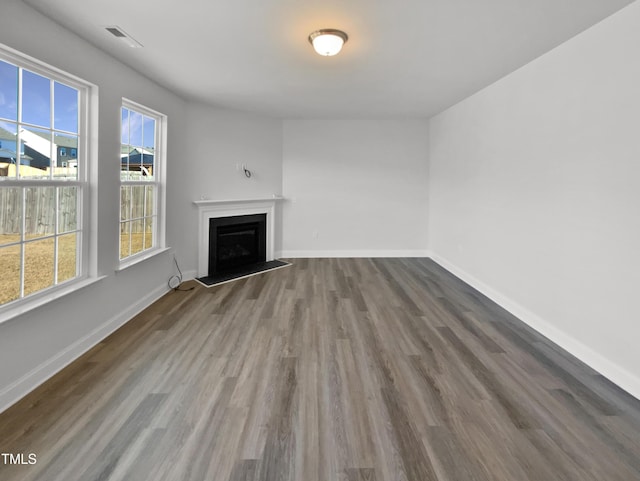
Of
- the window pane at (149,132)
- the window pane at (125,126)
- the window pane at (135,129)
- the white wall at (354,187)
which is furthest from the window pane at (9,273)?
the white wall at (354,187)

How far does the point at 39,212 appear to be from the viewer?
254 centimetres

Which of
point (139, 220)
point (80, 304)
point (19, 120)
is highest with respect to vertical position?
point (19, 120)

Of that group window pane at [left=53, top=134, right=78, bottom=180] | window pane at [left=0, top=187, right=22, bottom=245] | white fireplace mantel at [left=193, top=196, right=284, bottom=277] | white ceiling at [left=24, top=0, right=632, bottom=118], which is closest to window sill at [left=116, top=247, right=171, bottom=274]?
white fireplace mantel at [left=193, top=196, right=284, bottom=277]

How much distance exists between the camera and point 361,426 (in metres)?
2.00

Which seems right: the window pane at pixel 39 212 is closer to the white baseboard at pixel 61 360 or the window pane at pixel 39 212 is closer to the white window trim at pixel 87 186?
the white window trim at pixel 87 186

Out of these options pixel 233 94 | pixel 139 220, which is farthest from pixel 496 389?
pixel 233 94

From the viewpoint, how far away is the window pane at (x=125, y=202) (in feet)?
11.8

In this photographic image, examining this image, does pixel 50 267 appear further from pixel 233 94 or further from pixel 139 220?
pixel 233 94

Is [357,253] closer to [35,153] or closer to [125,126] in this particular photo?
[125,126]

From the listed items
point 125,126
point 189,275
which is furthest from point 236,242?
point 125,126

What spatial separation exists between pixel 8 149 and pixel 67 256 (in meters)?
0.91

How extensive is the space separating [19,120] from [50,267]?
1026mm

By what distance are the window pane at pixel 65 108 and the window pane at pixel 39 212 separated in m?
0.50

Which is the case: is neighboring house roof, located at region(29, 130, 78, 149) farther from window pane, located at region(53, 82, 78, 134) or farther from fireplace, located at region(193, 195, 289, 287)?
fireplace, located at region(193, 195, 289, 287)
